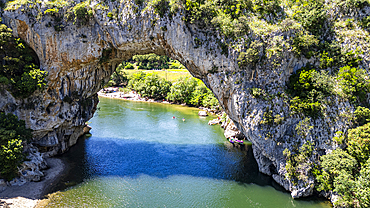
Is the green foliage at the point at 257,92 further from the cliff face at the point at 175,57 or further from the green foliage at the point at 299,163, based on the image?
the green foliage at the point at 299,163

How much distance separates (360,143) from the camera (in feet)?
68.3

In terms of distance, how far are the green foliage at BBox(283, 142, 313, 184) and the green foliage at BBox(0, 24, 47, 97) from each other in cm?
2952

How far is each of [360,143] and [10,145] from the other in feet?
110

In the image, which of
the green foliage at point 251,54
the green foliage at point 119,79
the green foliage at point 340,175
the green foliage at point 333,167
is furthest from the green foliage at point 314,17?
the green foliage at point 119,79

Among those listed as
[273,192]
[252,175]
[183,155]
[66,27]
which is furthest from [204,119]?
[66,27]

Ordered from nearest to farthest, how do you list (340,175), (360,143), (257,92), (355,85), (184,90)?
(340,175) < (360,143) < (355,85) < (257,92) < (184,90)

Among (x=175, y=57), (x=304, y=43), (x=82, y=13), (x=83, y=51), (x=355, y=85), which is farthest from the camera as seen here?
(x=175, y=57)

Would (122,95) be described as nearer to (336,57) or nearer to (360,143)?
(336,57)

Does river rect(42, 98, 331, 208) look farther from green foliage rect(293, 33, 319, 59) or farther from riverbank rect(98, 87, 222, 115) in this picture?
riverbank rect(98, 87, 222, 115)

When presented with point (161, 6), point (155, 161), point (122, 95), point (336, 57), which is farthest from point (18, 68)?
point (122, 95)

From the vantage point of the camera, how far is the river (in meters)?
22.3

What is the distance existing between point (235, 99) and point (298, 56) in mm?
8254

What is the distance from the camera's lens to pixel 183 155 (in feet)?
106

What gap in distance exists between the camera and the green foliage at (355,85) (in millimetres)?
22578
